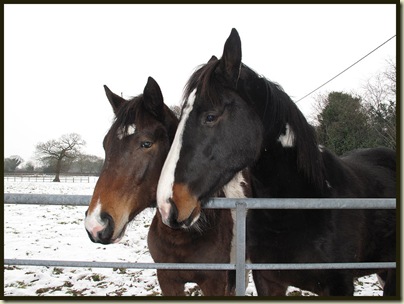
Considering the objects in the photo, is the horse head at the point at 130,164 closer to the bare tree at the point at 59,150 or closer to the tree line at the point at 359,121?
the tree line at the point at 359,121

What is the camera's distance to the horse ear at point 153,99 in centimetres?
262

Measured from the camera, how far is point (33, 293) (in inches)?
170

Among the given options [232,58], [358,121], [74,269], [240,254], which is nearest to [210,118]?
[232,58]

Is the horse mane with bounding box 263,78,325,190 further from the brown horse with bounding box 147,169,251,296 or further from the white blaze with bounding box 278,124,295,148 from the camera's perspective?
the brown horse with bounding box 147,169,251,296

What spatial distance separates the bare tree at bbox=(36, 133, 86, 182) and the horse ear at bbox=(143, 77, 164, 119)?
3999cm

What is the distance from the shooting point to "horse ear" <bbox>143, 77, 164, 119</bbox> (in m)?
2.62

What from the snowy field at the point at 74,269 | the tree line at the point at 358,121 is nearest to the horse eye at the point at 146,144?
the snowy field at the point at 74,269

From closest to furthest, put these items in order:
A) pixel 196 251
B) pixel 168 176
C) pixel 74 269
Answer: pixel 168 176
pixel 196 251
pixel 74 269

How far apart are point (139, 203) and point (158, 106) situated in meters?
0.80

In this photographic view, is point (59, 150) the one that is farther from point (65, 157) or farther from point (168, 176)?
point (168, 176)

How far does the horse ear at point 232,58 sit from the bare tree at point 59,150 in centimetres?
4058

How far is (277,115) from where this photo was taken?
2.50 metres

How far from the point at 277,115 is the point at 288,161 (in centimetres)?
36

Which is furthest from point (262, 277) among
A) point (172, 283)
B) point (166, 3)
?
point (166, 3)
